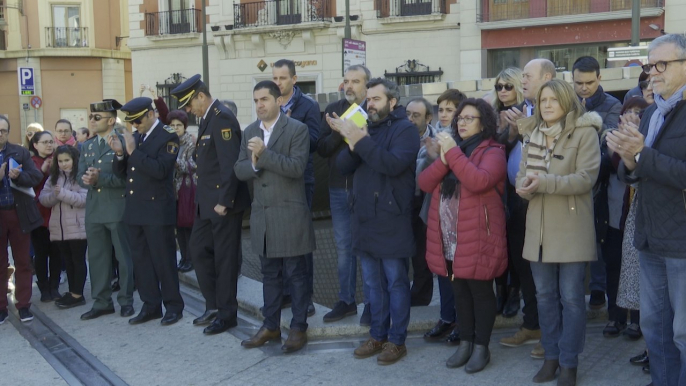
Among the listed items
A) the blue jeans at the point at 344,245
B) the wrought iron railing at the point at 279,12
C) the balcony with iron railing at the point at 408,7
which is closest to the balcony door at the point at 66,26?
the wrought iron railing at the point at 279,12

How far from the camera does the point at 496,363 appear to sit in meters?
5.18

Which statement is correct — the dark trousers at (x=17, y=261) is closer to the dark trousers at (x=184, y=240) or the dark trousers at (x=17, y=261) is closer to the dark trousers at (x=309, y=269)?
the dark trousers at (x=184, y=240)

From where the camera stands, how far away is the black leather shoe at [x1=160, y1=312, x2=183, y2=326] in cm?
657

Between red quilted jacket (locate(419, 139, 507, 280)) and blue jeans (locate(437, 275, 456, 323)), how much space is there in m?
0.78

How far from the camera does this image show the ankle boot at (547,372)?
482 cm

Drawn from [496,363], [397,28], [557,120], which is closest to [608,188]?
[557,120]

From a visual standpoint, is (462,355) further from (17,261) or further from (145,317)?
(17,261)

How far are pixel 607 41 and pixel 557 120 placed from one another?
18978 millimetres

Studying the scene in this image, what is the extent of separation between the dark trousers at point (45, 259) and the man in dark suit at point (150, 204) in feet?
4.97

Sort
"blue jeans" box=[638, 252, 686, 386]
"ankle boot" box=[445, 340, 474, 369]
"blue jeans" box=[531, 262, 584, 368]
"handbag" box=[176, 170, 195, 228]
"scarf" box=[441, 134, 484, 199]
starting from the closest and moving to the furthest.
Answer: "blue jeans" box=[638, 252, 686, 386]
"blue jeans" box=[531, 262, 584, 368]
"scarf" box=[441, 134, 484, 199]
"ankle boot" box=[445, 340, 474, 369]
"handbag" box=[176, 170, 195, 228]

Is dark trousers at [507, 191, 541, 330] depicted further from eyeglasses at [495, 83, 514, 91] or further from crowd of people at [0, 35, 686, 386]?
eyeglasses at [495, 83, 514, 91]

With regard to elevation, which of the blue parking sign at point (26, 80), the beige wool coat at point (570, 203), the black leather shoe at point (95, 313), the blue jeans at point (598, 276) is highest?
the blue parking sign at point (26, 80)

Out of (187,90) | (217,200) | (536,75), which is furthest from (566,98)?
(187,90)

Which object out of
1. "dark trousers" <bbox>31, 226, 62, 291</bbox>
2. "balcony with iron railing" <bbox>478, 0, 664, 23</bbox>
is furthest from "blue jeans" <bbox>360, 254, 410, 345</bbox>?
"balcony with iron railing" <bbox>478, 0, 664, 23</bbox>
